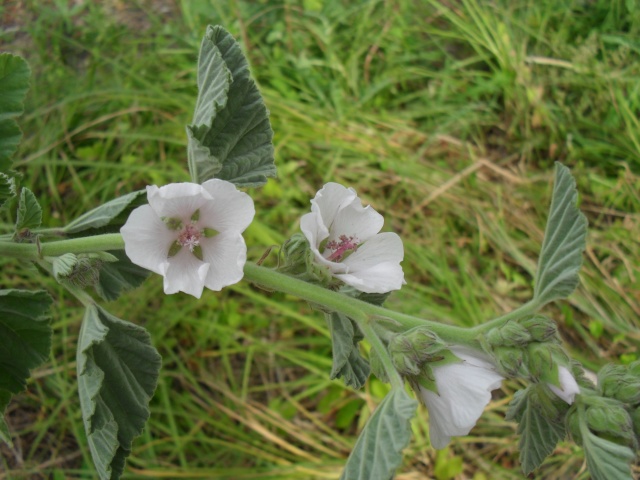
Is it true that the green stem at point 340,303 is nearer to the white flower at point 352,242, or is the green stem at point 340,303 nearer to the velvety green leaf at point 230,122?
the white flower at point 352,242

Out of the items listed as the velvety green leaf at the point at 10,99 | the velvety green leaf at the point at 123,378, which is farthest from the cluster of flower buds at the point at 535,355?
the velvety green leaf at the point at 10,99

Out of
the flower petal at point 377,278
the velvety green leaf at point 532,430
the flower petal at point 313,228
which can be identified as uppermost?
the flower petal at point 313,228

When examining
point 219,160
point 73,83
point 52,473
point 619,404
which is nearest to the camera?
point 619,404

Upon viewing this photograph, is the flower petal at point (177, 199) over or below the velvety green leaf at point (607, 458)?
over

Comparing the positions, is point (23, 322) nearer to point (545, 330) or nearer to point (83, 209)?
point (545, 330)

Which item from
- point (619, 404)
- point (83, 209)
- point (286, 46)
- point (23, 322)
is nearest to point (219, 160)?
point (23, 322)

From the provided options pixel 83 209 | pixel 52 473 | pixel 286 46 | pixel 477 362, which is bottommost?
Answer: pixel 52 473
